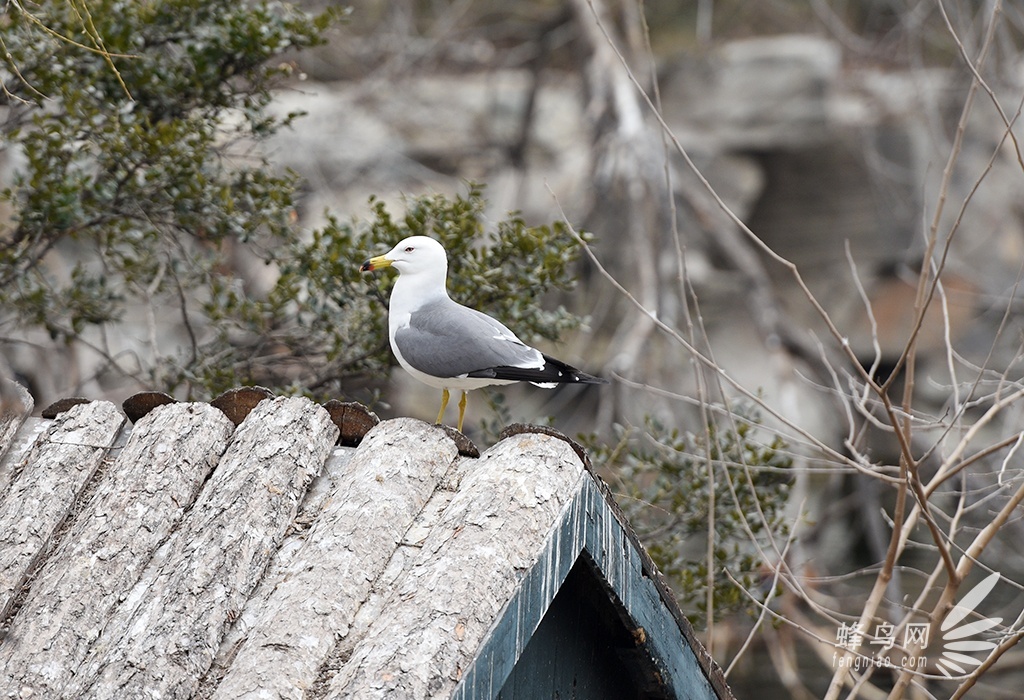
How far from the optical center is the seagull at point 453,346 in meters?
2.81

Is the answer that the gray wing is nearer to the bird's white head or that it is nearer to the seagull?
the seagull

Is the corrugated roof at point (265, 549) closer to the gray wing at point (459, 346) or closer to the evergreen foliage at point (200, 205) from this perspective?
the gray wing at point (459, 346)

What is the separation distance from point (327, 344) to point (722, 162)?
6840mm

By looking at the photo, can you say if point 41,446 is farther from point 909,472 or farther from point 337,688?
point 909,472

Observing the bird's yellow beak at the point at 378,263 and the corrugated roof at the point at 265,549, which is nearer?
the corrugated roof at the point at 265,549

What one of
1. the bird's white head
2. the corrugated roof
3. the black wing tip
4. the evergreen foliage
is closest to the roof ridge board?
the corrugated roof

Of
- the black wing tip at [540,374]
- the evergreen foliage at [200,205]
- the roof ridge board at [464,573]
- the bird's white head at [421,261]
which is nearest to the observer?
the roof ridge board at [464,573]

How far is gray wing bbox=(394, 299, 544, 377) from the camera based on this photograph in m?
2.82

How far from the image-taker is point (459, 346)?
283 centimetres

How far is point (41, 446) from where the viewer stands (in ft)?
7.43

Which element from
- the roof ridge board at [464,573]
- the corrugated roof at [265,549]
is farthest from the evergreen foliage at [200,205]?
the roof ridge board at [464,573]

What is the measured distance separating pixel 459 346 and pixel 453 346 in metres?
0.02

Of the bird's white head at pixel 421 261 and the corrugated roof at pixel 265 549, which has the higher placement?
the corrugated roof at pixel 265 549

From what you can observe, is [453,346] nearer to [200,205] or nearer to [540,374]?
[540,374]
